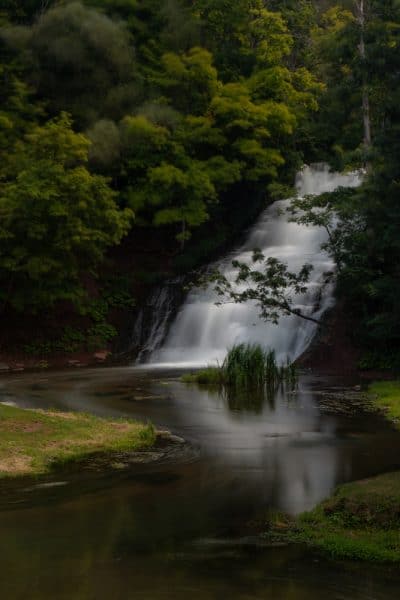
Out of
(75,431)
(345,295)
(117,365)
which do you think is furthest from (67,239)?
(75,431)

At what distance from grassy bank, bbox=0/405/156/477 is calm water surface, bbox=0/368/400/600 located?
712mm

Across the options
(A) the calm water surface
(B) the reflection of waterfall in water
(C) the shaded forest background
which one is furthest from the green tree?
Answer: (A) the calm water surface

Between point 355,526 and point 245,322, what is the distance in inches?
772

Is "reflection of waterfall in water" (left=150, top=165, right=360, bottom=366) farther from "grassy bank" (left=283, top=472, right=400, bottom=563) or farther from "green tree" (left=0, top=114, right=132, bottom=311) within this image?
"grassy bank" (left=283, top=472, right=400, bottom=563)

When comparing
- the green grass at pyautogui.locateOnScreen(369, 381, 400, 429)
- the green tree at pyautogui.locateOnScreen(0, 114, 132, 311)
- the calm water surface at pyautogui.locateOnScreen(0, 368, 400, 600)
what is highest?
the green tree at pyautogui.locateOnScreen(0, 114, 132, 311)

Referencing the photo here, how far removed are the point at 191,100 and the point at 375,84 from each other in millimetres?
11100

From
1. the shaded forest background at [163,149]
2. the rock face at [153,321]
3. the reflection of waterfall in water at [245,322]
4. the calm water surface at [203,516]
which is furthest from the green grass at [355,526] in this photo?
the rock face at [153,321]

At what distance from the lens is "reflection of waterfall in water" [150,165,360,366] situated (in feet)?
85.5

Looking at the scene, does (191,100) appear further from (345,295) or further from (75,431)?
(75,431)

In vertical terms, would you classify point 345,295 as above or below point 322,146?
below

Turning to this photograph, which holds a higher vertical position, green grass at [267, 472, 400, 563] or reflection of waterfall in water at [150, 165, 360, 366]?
reflection of waterfall in water at [150, 165, 360, 366]

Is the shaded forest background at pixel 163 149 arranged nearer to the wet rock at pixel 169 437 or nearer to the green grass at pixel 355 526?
the wet rock at pixel 169 437

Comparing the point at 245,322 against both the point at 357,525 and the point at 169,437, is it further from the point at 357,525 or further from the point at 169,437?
the point at 357,525

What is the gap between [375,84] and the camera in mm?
27234
